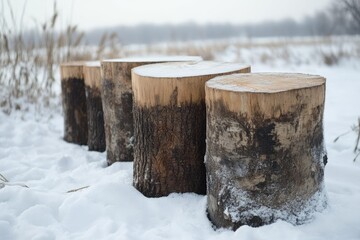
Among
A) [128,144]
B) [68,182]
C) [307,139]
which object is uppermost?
[307,139]

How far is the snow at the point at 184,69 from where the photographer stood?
1760 mm

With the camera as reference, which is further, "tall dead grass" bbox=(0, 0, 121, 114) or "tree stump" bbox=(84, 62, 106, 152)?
"tall dead grass" bbox=(0, 0, 121, 114)

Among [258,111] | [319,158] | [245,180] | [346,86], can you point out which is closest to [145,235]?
[245,180]

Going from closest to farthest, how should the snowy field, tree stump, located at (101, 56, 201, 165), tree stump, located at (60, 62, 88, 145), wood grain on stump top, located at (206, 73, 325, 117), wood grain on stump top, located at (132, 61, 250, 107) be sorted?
wood grain on stump top, located at (206, 73, 325, 117) → the snowy field → wood grain on stump top, located at (132, 61, 250, 107) → tree stump, located at (101, 56, 201, 165) → tree stump, located at (60, 62, 88, 145)

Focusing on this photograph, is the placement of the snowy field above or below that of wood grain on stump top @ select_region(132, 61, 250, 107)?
below

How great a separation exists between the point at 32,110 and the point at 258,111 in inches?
129

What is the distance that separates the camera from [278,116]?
135 cm

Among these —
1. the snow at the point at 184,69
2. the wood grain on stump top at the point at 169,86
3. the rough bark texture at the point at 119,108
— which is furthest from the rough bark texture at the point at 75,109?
the wood grain on stump top at the point at 169,86

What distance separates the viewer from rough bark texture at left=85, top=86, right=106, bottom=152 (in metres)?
2.67

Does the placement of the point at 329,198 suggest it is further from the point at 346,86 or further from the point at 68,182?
the point at 346,86

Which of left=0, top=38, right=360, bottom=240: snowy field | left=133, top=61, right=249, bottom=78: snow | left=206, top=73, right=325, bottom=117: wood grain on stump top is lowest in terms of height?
left=0, top=38, right=360, bottom=240: snowy field

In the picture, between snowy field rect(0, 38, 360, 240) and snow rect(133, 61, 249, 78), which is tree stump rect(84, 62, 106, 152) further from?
snow rect(133, 61, 249, 78)

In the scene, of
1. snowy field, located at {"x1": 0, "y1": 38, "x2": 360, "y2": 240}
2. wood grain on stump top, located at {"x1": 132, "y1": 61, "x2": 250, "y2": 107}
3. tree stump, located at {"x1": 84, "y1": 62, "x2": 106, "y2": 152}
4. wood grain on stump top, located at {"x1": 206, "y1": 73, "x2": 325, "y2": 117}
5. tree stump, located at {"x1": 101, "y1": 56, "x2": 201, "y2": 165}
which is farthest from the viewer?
tree stump, located at {"x1": 84, "y1": 62, "x2": 106, "y2": 152}

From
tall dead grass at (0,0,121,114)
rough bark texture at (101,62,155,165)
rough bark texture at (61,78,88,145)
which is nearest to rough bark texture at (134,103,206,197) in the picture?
rough bark texture at (101,62,155,165)
